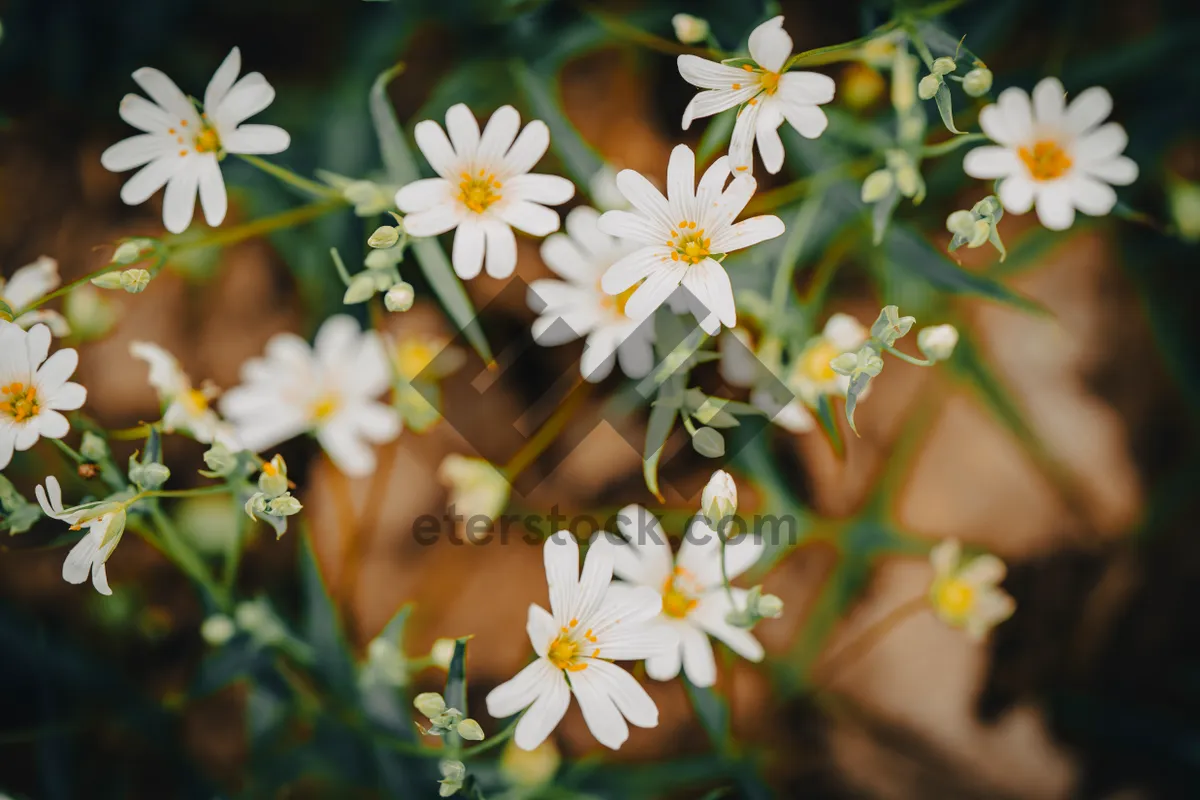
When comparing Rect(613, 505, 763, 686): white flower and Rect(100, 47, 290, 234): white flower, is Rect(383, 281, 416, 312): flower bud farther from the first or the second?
Rect(613, 505, 763, 686): white flower

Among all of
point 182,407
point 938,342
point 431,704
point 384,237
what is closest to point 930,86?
point 938,342

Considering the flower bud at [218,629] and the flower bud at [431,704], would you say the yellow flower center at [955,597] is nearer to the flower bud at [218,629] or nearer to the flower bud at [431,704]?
the flower bud at [431,704]

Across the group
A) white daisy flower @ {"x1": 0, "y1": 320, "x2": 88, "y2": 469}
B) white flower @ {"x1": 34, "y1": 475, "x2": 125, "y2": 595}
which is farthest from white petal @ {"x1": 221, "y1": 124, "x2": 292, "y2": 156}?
white flower @ {"x1": 34, "y1": 475, "x2": 125, "y2": 595}

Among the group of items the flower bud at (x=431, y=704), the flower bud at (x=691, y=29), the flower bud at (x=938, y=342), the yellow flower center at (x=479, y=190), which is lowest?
the flower bud at (x=431, y=704)

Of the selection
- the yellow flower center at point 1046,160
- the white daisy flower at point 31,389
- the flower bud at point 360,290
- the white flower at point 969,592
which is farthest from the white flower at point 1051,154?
the white daisy flower at point 31,389

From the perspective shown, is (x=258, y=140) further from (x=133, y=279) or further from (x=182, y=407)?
(x=182, y=407)
